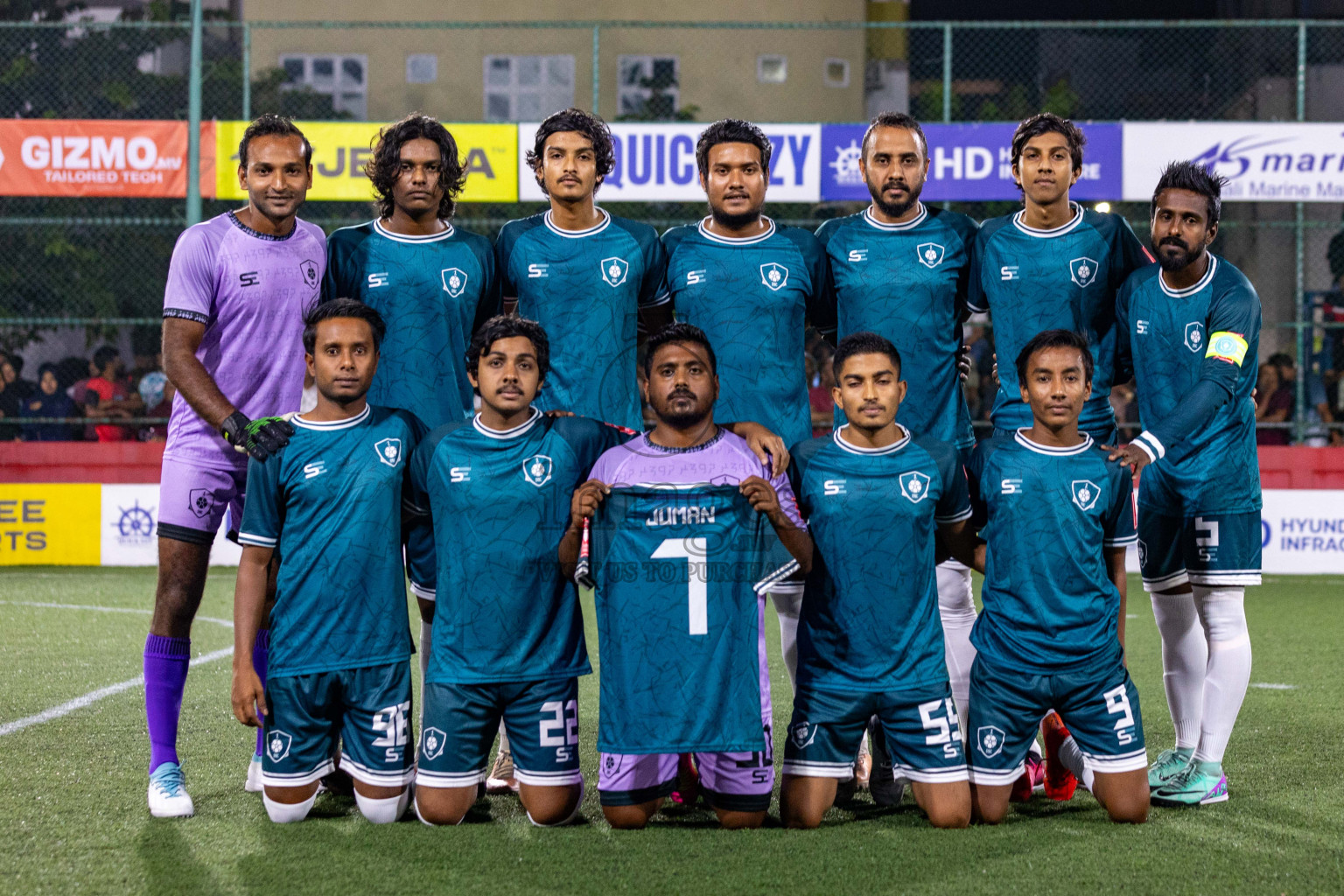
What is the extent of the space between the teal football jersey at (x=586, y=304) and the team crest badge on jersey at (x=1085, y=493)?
54.9 inches

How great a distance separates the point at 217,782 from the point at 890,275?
280 cm

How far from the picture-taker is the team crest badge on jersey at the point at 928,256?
452 centimetres

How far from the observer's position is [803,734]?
4.01 m

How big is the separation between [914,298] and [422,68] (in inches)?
731

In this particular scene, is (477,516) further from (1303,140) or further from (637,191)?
(1303,140)

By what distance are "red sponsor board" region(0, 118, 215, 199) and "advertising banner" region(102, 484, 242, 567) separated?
277 cm

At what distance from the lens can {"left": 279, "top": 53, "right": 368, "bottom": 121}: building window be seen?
845 inches

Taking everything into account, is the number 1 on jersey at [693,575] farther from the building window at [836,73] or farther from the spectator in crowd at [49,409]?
the building window at [836,73]

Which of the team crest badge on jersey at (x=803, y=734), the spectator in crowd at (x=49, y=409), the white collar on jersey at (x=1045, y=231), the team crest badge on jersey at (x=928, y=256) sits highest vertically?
the white collar on jersey at (x=1045, y=231)

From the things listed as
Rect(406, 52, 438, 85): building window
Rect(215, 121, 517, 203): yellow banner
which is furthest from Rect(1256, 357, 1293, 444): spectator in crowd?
Rect(406, 52, 438, 85): building window

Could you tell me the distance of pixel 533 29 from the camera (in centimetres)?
2122

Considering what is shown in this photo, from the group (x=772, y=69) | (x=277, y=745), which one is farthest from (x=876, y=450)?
(x=772, y=69)

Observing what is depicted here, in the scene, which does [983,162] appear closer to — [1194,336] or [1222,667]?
[1194,336]

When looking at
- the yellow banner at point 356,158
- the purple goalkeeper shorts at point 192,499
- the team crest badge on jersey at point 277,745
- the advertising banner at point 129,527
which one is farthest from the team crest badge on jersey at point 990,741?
the yellow banner at point 356,158
